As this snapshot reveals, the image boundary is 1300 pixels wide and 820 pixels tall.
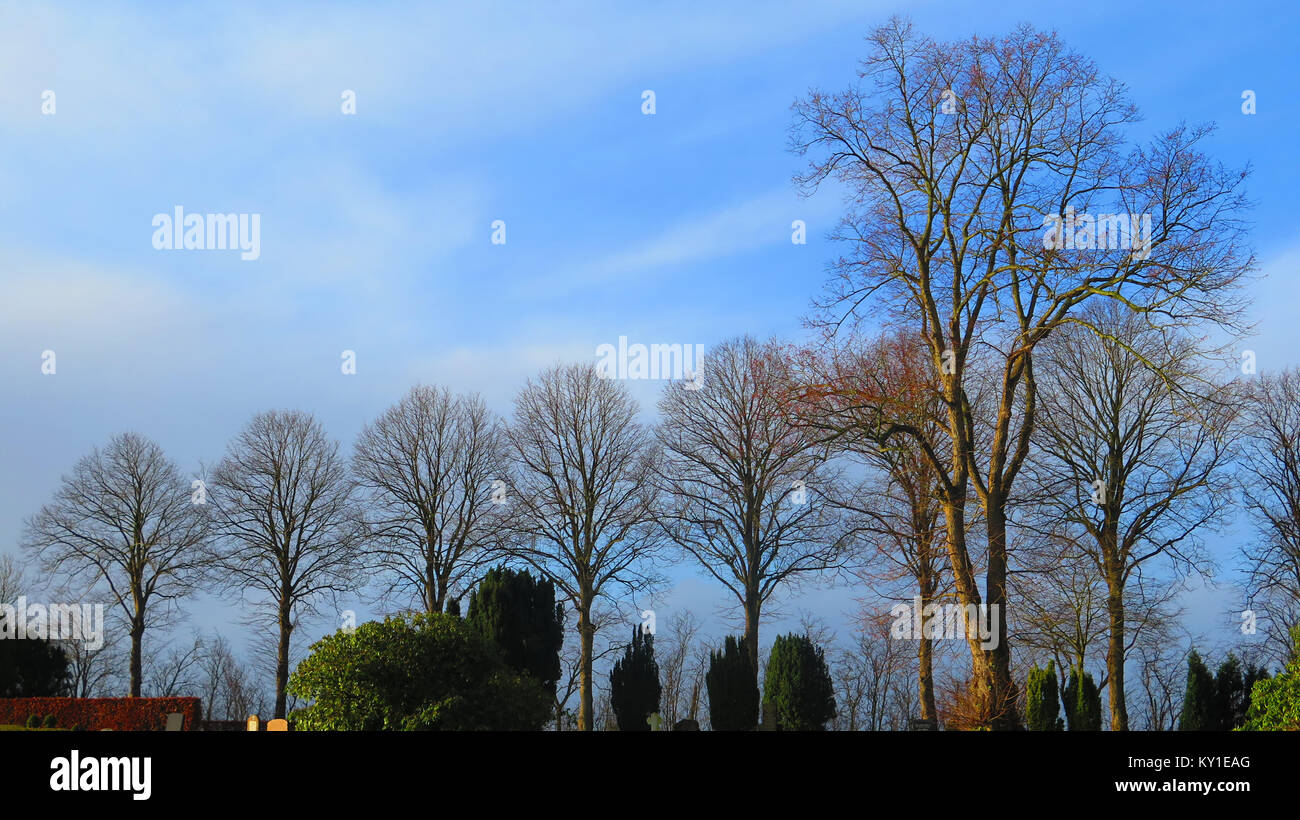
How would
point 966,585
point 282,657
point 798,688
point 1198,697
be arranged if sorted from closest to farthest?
point 966,585 < point 798,688 < point 1198,697 < point 282,657

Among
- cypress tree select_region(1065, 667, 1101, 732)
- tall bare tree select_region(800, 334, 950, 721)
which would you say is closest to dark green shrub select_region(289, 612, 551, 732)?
tall bare tree select_region(800, 334, 950, 721)

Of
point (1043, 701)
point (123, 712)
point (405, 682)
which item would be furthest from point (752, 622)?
point (123, 712)

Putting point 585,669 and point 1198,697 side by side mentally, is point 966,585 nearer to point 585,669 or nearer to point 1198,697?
point 585,669

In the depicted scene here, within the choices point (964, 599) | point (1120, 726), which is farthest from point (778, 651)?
point (964, 599)

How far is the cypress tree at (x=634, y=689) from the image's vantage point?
3331 cm

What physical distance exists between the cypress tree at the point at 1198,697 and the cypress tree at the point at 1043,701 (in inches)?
188

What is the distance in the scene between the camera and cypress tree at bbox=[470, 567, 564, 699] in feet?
103

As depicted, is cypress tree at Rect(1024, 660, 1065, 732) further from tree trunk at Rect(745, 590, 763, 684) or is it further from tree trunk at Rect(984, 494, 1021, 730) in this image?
tree trunk at Rect(984, 494, 1021, 730)

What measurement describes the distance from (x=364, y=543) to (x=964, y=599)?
74.9 feet

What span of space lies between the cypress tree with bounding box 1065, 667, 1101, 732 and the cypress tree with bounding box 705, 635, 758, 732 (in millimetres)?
8997

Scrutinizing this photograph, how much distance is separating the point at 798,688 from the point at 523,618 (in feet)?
27.4

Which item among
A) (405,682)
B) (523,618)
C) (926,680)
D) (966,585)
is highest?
(966,585)

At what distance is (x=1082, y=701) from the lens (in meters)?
30.3

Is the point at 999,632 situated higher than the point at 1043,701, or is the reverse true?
the point at 999,632
